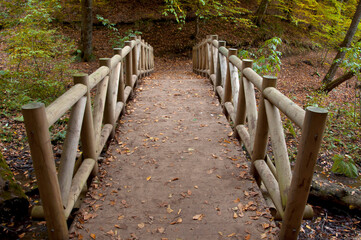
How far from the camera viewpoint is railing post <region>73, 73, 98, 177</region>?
120 inches

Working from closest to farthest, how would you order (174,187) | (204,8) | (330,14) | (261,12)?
(174,187), (330,14), (204,8), (261,12)

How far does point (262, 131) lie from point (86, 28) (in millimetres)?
10997

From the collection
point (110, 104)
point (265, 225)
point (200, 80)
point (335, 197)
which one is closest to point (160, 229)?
point (265, 225)

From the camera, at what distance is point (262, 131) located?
3.32 metres

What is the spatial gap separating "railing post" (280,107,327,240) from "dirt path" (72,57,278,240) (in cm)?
35

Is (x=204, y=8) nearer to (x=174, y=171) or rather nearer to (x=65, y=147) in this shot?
(x=174, y=171)

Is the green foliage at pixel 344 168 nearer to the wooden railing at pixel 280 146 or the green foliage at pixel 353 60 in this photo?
the wooden railing at pixel 280 146

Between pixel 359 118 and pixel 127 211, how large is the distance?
8.74 m

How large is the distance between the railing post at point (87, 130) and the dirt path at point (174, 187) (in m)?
0.42

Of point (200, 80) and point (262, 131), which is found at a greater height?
point (262, 131)

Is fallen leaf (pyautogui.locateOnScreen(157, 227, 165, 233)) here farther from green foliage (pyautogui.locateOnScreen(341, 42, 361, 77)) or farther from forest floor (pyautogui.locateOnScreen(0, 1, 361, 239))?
green foliage (pyautogui.locateOnScreen(341, 42, 361, 77))

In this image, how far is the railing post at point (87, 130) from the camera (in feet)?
10.0

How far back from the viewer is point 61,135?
6.02 m

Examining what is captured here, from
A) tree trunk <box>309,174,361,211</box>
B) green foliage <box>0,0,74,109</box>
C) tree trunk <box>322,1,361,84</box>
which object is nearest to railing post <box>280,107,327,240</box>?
tree trunk <box>309,174,361,211</box>
